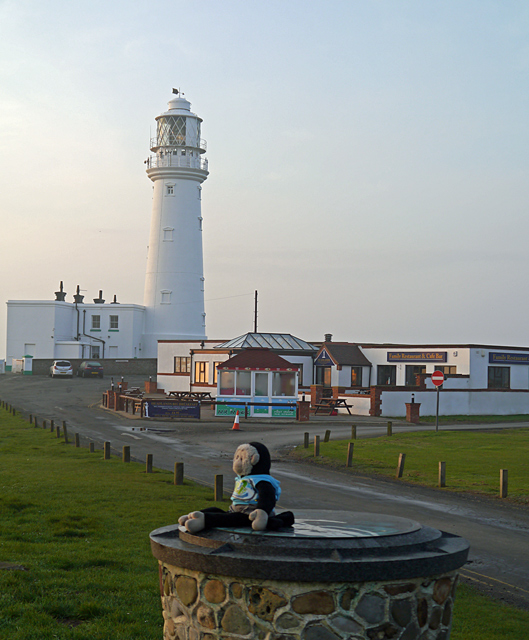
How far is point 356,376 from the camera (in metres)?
50.2

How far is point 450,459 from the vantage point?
23672mm

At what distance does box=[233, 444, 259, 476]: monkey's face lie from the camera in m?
5.63

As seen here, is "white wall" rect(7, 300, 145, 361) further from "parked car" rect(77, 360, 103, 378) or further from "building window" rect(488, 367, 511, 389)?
"building window" rect(488, 367, 511, 389)

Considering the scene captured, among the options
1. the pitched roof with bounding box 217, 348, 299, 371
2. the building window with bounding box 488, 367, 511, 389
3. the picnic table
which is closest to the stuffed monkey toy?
the pitched roof with bounding box 217, 348, 299, 371

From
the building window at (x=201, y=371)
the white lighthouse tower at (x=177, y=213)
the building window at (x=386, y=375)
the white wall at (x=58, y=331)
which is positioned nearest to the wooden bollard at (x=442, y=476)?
the building window at (x=386, y=375)

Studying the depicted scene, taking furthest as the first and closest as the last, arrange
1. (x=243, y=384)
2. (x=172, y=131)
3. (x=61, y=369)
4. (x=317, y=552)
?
(x=172, y=131), (x=61, y=369), (x=243, y=384), (x=317, y=552)

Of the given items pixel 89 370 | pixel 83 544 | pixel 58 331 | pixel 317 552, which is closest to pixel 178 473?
pixel 83 544

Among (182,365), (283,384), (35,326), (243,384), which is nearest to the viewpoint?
(243,384)

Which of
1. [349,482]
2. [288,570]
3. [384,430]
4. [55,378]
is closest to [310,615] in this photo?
[288,570]

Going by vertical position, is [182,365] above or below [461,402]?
above

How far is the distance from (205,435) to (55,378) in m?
35.9

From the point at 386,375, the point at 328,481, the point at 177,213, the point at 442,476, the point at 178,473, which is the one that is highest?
the point at 177,213

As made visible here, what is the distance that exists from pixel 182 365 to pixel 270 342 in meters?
7.52

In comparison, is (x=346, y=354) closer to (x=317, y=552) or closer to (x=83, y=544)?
(x=83, y=544)
